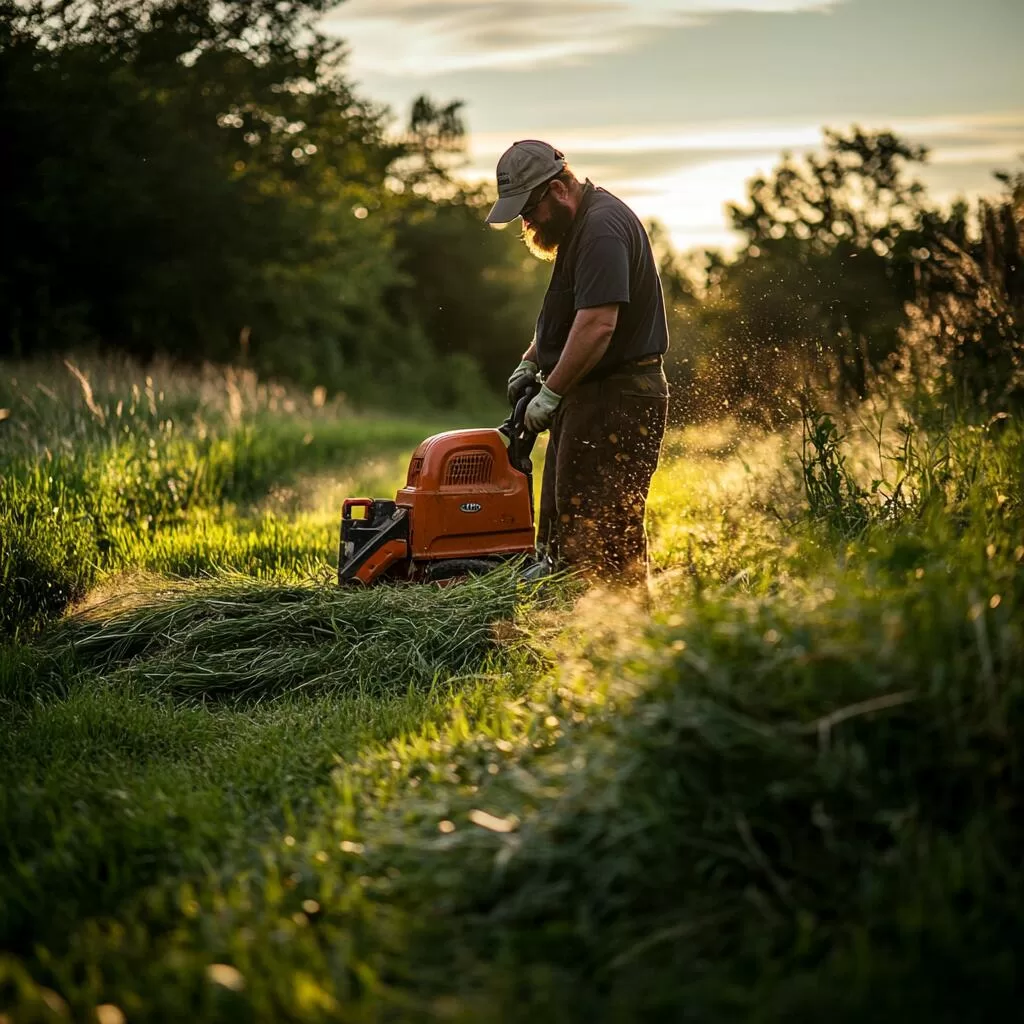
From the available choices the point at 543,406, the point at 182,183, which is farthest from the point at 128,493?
the point at 182,183

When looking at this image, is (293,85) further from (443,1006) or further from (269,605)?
(443,1006)

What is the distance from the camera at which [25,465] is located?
7.30 meters

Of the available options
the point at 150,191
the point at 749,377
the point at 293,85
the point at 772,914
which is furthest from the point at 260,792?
the point at 293,85

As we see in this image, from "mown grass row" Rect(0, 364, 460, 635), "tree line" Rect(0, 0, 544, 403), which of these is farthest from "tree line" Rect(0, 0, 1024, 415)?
"mown grass row" Rect(0, 364, 460, 635)

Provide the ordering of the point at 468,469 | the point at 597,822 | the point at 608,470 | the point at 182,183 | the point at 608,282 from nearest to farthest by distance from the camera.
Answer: the point at 597,822, the point at 608,282, the point at 608,470, the point at 468,469, the point at 182,183

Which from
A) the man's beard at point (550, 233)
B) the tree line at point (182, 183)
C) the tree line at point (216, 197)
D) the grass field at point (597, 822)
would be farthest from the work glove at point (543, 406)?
the tree line at point (182, 183)

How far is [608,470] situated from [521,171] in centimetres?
136

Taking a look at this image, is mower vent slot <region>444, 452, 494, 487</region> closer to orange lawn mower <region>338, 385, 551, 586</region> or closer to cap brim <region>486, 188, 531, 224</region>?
orange lawn mower <region>338, 385, 551, 586</region>

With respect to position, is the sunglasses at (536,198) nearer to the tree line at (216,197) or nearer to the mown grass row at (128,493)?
the mown grass row at (128,493)

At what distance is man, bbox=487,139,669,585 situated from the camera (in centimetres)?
499

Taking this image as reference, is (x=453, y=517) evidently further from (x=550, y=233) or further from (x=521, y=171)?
(x=521, y=171)

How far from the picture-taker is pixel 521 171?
16.3 feet

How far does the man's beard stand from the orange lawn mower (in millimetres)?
655

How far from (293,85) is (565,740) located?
909 inches
